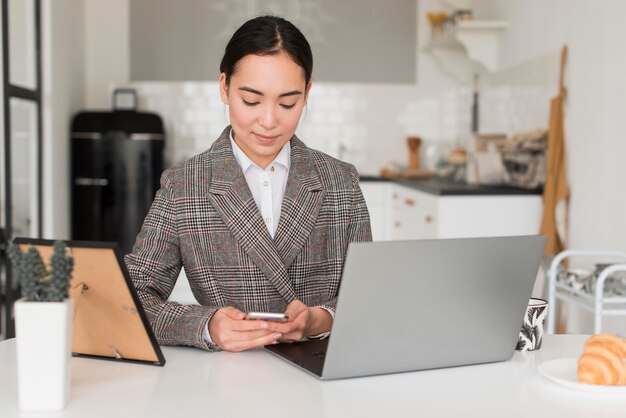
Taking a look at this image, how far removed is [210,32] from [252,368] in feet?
16.5

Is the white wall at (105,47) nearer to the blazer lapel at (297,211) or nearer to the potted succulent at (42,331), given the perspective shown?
the blazer lapel at (297,211)

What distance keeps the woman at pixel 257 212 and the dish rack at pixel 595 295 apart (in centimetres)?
113

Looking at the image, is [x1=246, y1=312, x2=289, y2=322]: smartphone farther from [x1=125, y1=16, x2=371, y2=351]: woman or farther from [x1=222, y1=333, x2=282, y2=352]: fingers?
[x1=125, y1=16, x2=371, y2=351]: woman

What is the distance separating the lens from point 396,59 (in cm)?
620

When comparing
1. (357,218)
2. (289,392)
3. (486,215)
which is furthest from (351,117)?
(289,392)

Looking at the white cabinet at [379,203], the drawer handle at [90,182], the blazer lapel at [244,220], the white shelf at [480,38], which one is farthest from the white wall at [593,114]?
the drawer handle at [90,182]

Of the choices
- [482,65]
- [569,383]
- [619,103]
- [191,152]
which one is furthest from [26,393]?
[191,152]

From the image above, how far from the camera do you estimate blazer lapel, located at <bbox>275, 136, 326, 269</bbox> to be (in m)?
1.74

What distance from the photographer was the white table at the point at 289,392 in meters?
1.15

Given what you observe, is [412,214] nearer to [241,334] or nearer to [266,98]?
[266,98]

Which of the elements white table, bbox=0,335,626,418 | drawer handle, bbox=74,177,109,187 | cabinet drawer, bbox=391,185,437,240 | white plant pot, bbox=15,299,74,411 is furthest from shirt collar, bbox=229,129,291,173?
drawer handle, bbox=74,177,109,187

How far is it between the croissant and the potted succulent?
732 millimetres

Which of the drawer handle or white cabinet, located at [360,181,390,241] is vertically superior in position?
the drawer handle

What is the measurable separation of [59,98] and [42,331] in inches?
182
